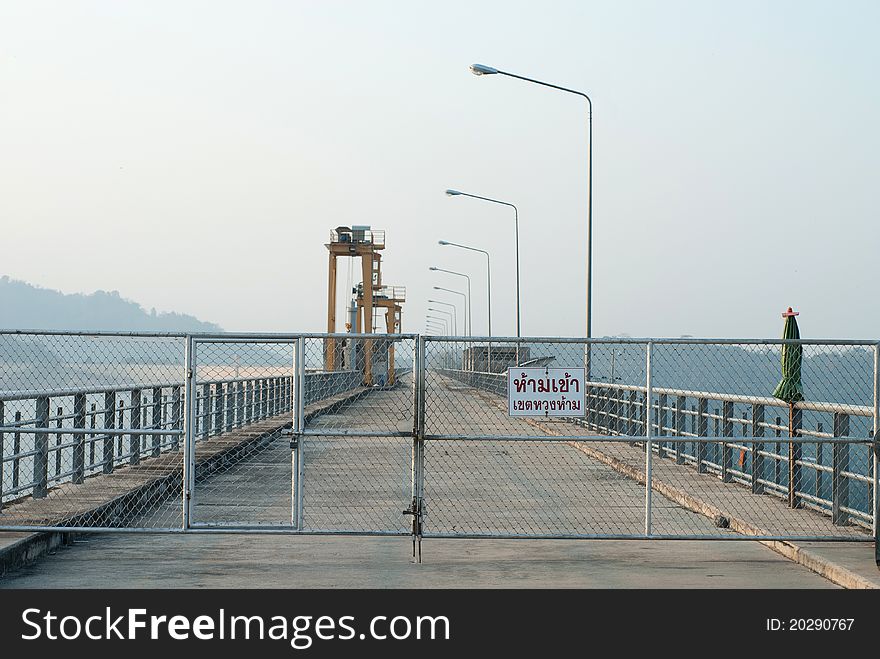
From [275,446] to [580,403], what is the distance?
1439 centimetres

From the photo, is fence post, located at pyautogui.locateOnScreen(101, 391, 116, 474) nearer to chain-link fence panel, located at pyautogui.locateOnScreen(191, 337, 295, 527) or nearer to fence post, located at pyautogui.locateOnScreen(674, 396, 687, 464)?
chain-link fence panel, located at pyautogui.locateOnScreen(191, 337, 295, 527)

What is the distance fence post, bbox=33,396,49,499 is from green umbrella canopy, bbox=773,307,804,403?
7.67m

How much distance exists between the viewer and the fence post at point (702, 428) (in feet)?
54.2

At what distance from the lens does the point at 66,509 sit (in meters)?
11.6

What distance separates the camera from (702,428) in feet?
54.5

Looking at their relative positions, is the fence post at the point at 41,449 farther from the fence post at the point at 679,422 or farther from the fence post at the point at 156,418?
the fence post at the point at 679,422

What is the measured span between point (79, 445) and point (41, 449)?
1371mm

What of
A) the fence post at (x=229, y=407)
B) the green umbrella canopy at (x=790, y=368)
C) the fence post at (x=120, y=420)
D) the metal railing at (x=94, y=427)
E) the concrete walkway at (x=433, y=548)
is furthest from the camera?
the fence post at (x=229, y=407)

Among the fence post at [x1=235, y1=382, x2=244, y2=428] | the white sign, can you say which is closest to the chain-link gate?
the white sign

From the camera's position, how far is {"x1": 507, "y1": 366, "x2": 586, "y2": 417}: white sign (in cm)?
1053

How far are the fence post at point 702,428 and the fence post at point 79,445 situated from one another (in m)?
8.11

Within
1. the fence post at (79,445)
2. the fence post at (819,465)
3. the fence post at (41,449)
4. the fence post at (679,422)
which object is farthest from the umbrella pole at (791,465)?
the fence post at (79,445)
